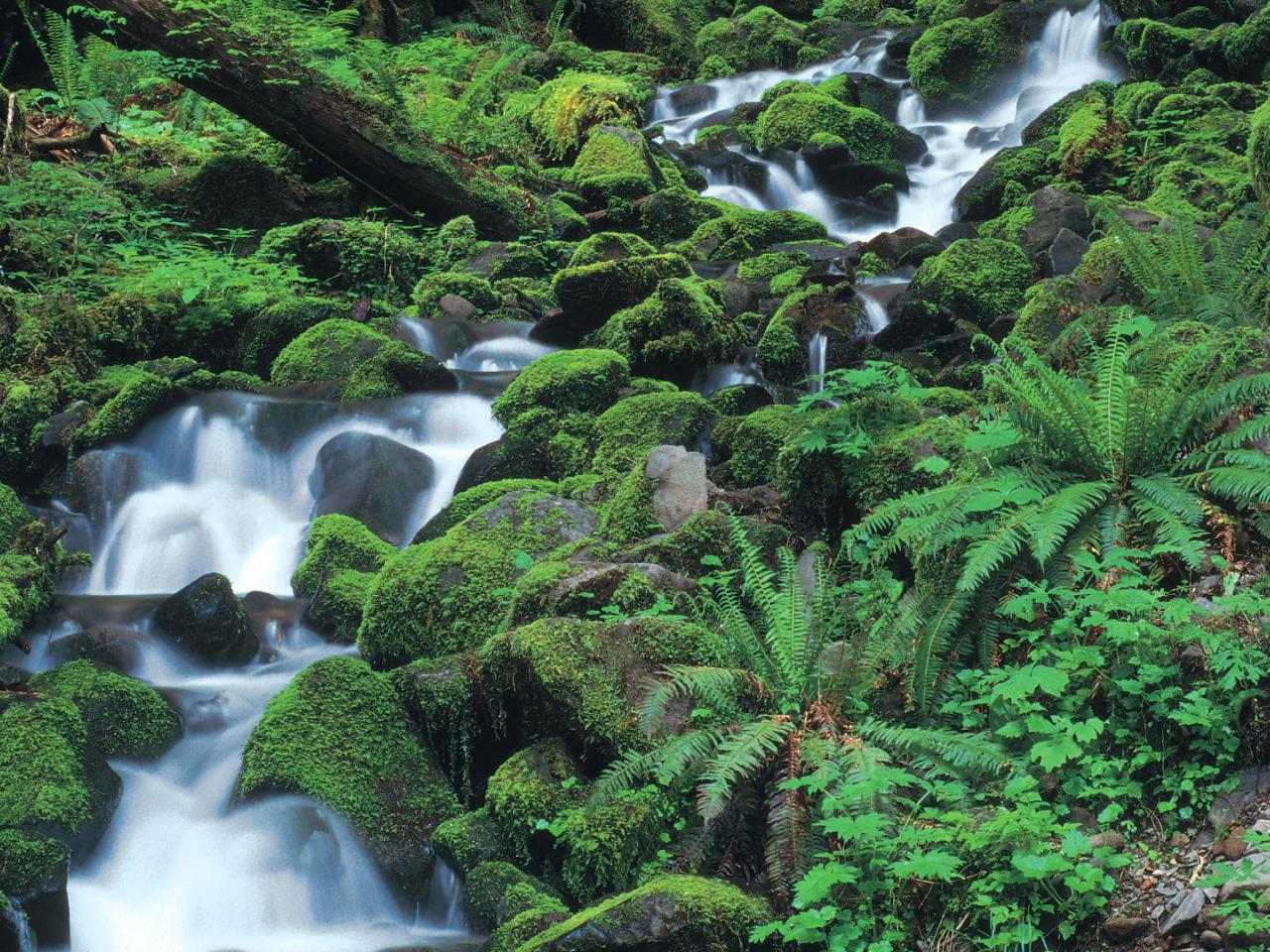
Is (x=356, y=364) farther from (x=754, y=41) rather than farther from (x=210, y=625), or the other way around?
(x=754, y=41)

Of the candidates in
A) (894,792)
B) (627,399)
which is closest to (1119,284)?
(627,399)

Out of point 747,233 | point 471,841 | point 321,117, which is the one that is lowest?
point 471,841

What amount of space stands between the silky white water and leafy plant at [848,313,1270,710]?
8943 millimetres

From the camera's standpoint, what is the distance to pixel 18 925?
419cm

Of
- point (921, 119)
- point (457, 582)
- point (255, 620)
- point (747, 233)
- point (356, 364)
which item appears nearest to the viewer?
point (457, 582)

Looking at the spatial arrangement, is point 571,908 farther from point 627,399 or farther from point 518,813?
point 627,399

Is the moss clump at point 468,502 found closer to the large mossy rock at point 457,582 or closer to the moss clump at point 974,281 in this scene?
the large mossy rock at point 457,582

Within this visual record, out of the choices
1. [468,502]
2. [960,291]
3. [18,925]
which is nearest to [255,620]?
[468,502]

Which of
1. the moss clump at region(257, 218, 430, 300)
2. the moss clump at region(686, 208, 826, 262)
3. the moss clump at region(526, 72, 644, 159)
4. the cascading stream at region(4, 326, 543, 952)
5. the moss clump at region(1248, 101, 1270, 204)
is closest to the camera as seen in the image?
the cascading stream at region(4, 326, 543, 952)

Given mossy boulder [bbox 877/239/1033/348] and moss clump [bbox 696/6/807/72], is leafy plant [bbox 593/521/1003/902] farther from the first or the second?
moss clump [bbox 696/6/807/72]

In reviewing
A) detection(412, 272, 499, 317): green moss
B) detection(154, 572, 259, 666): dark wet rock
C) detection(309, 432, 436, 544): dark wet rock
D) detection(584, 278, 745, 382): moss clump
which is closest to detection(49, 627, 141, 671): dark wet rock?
detection(154, 572, 259, 666): dark wet rock

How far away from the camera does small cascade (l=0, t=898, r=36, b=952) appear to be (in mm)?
4104

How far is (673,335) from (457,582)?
343cm

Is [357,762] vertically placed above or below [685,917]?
below
